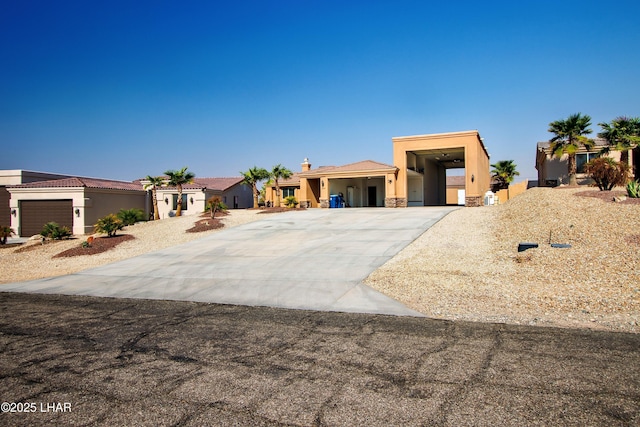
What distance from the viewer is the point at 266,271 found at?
12.6 meters

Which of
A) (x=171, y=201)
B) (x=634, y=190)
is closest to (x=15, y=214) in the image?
(x=171, y=201)

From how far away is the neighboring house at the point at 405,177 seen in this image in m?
31.6

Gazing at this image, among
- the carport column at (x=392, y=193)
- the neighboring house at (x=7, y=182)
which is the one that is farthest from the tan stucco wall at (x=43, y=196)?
the carport column at (x=392, y=193)

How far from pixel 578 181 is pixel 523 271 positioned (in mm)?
25499

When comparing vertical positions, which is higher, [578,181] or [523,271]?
[578,181]

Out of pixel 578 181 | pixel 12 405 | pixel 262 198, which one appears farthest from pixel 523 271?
pixel 262 198

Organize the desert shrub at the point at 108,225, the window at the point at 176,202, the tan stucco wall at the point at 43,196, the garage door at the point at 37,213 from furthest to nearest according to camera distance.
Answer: the window at the point at 176,202
the garage door at the point at 37,213
the tan stucco wall at the point at 43,196
the desert shrub at the point at 108,225

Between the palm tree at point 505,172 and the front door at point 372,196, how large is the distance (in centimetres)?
1633

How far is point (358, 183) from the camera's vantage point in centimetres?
4031

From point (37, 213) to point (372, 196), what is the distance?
88.8 feet

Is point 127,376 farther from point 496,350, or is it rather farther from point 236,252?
point 236,252

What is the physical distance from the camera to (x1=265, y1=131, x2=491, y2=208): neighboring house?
31641 mm

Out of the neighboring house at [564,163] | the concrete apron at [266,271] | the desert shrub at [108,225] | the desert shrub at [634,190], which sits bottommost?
the concrete apron at [266,271]

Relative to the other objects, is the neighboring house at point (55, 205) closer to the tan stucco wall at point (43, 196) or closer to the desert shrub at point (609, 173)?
the tan stucco wall at point (43, 196)
